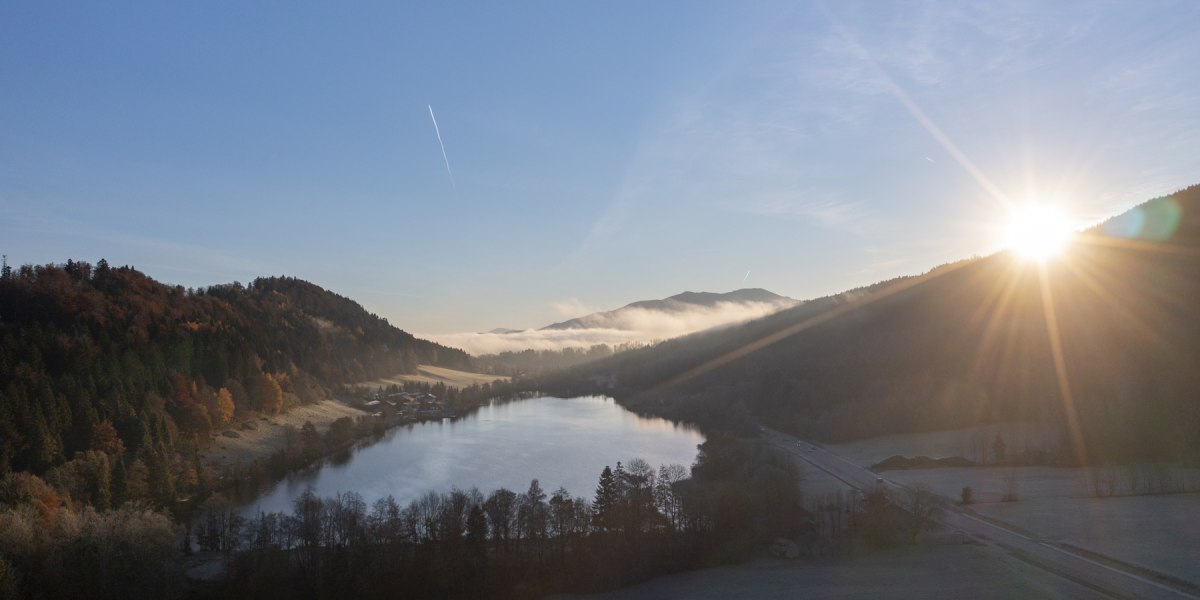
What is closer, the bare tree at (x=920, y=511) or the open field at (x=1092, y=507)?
the open field at (x=1092, y=507)

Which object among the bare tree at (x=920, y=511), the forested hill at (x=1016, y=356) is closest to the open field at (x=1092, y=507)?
the bare tree at (x=920, y=511)

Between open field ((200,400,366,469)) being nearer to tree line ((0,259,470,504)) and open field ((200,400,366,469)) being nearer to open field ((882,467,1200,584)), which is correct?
tree line ((0,259,470,504))

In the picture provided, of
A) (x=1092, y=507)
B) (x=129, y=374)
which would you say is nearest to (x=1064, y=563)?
(x=1092, y=507)

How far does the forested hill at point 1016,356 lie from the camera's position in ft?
122

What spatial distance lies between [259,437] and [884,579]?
3240 centimetres

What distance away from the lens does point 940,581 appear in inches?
666

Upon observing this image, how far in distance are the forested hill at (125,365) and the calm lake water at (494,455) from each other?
20.1ft

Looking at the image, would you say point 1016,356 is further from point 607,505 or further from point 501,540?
point 501,540

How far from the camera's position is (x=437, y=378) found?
293 feet

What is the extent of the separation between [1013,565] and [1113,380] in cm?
3051

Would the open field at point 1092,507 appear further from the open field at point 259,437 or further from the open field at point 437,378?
the open field at point 437,378

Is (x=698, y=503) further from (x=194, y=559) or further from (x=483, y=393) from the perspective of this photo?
(x=483, y=393)

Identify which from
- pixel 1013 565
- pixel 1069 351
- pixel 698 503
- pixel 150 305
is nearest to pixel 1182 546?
pixel 1013 565

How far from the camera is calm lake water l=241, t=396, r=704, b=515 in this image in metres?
30.3
